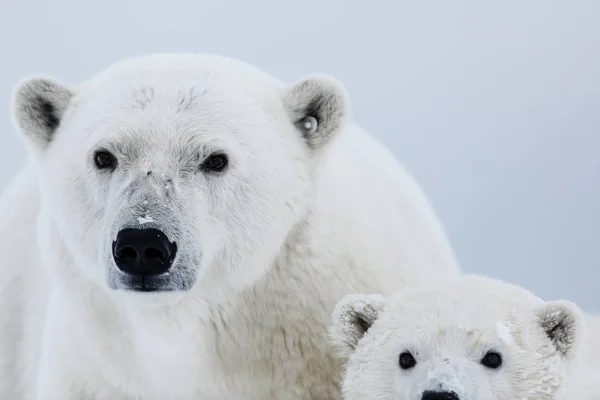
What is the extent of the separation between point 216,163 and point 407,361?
992 millimetres

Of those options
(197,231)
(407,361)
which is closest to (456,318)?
(407,361)

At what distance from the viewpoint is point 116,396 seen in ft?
15.3

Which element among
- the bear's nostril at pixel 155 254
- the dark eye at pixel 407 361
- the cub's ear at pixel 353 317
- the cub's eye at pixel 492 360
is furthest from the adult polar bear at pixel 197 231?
the cub's eye at pixel 492 360

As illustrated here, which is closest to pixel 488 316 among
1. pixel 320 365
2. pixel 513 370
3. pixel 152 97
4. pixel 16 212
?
pixel 513 370

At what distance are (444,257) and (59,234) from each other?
6.01 ft

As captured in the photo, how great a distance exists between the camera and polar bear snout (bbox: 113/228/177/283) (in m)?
3.86

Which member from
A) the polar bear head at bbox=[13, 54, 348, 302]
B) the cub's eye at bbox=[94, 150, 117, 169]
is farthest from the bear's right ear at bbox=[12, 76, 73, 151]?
the cub's eye at bbox=[94, 150, 117, 169]

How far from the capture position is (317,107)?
176 inches

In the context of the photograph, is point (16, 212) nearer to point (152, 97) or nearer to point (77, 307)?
point (77, 307)

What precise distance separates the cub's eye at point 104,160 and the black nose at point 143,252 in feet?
1.22

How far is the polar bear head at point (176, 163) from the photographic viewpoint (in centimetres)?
399

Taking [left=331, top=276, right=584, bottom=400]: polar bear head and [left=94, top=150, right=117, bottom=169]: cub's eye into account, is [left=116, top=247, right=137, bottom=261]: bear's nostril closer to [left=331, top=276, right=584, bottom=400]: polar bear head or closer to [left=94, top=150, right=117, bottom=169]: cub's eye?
[left=94, top=150, right=117, bottom=169]: cub's eye

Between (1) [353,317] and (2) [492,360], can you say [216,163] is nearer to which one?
(1) [353,317]

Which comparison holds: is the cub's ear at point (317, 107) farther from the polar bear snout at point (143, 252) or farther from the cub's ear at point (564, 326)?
the cub's ear at point (564, 326)
